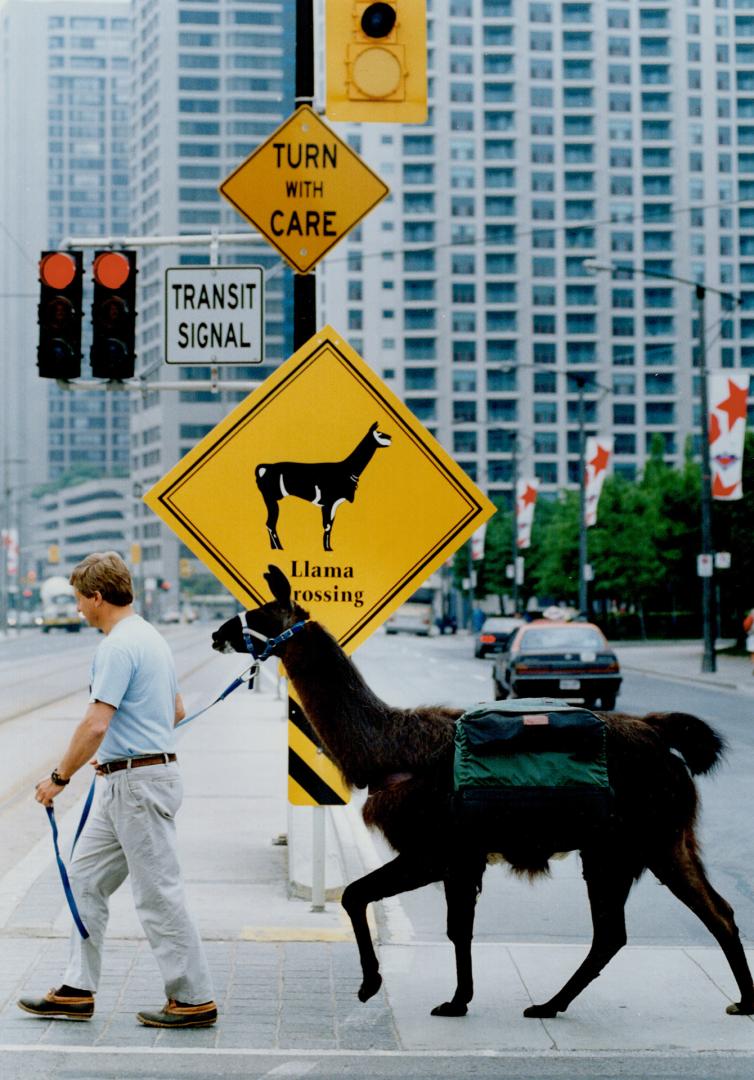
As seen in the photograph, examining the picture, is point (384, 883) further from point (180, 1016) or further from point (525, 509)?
point (525, 509)

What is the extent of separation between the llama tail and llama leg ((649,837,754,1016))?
1.09 ft

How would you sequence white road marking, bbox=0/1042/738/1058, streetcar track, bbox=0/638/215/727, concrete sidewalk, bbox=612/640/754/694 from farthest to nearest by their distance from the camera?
1. concrete sidewalk, bbox=612/640/754/694
2. streetcar track, bbox=0/638/215/727
3. white road marking, bbox=0/1042/738/1058

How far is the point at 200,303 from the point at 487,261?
415 feet

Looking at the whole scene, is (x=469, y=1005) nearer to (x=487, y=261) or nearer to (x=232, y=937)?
(x=232, y=937)

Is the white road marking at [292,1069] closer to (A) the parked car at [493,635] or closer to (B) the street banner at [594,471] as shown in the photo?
(B) the street banner at [594,471]

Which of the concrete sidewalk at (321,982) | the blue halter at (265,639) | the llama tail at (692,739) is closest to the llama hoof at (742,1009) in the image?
the concrete sidewalk at (321,982)

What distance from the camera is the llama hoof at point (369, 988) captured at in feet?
20.4

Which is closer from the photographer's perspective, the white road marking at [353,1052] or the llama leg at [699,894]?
the white road marking at [353,1052]

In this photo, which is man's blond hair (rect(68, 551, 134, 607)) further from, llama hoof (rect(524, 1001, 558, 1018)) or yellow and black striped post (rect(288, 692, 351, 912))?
llama hoof (rect(524, 1001, 558, 1018))

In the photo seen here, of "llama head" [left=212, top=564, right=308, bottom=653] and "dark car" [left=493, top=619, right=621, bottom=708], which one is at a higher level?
"llama head" [left=212, top=564, right=308, bottom=653]

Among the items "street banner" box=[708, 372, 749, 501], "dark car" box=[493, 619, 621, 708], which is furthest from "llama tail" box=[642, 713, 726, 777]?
"street banner" box=[708, 372, 749, 501]

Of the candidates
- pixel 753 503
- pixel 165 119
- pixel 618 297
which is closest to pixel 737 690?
pixel 753 503

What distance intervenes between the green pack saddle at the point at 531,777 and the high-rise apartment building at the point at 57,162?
165618 mm

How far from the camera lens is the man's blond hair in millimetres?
6086
